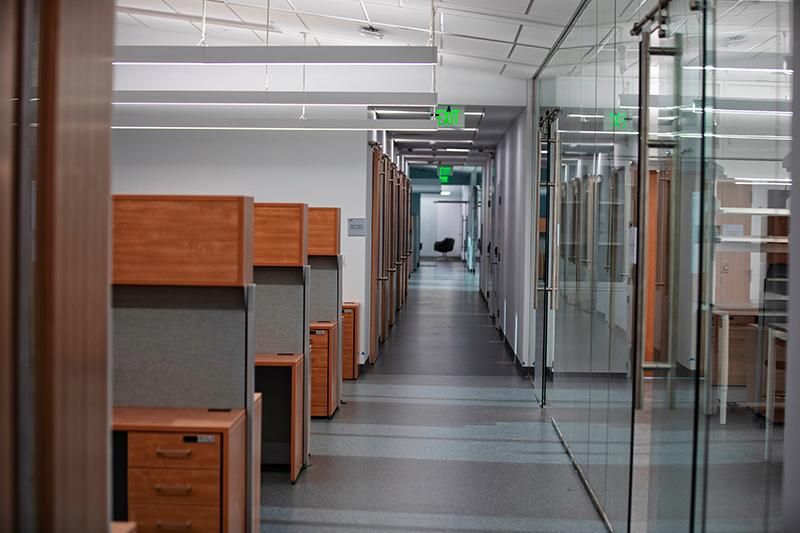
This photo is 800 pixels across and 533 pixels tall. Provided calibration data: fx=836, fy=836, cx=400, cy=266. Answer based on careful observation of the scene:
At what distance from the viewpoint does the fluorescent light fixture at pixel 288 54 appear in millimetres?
4875

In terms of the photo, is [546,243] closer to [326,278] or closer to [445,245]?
[326,278]

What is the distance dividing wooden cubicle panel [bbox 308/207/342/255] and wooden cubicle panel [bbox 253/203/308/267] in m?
1.76

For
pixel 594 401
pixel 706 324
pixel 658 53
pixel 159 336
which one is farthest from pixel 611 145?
pixel 159 336

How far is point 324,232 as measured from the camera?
7.37m

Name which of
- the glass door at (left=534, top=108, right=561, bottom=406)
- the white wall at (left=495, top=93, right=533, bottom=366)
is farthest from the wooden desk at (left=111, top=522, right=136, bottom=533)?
the white wall at (left=495, top=93, right=533, bottom=366)

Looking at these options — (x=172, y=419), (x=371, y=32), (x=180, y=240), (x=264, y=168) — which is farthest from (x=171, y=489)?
(x=264, y=168)

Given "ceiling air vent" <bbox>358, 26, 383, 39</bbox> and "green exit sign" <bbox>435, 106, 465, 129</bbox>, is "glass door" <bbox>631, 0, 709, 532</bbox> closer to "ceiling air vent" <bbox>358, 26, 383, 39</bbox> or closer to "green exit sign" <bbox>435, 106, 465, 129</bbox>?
"ceiling air vent" <bbox>358, 26, 383, 39</bbox>

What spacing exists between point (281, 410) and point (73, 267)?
3852 millimetres

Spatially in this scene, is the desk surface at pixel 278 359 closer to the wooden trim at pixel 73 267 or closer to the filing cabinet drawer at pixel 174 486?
the filing cabinet drawer at pixel 174 486

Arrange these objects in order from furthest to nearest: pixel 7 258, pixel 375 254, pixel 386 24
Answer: pixel 375 254, pixel 386 24, pixel 7 258

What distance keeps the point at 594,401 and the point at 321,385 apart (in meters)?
2.62

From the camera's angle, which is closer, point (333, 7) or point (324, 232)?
point (333, 7)

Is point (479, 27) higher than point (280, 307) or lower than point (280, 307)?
higher

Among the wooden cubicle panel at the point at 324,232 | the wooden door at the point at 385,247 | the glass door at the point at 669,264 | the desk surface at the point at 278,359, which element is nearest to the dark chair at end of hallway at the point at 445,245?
the wooden door at the point at 385,247
